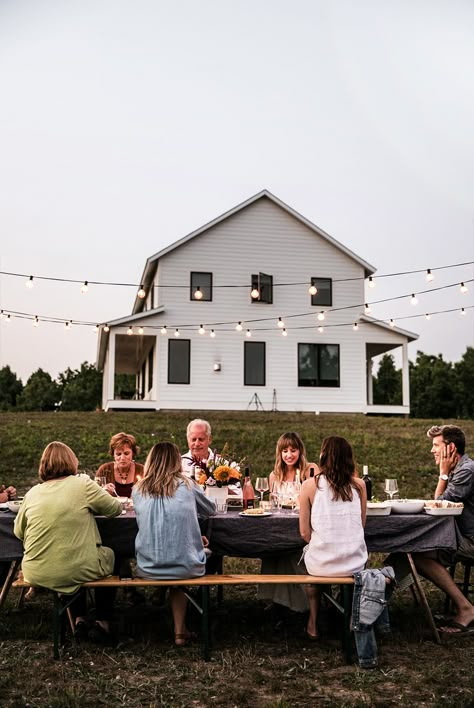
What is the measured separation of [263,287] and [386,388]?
135ft

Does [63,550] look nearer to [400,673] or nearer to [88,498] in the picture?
[88,498]

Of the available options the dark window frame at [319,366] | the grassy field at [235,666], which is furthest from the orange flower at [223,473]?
the dark window frame at [319,366]

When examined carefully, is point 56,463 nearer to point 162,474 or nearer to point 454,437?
point 162,474

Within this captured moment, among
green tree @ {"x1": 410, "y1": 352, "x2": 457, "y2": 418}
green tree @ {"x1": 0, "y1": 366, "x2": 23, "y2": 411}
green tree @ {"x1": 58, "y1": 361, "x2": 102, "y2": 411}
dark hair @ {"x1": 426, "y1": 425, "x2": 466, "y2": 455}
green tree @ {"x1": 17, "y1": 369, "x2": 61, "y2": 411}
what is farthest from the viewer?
green tree @ {"x1": 0, "y1": 366, "x2": 23, "y2": 411}

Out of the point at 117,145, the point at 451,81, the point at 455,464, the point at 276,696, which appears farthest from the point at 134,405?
the point at 276,696

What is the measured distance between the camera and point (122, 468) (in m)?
6.96

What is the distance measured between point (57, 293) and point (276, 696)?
94.3 ft

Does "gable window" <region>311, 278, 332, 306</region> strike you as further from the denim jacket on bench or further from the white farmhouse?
the denim jacket on bench

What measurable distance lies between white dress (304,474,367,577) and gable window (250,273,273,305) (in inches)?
750

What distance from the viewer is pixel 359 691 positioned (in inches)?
179

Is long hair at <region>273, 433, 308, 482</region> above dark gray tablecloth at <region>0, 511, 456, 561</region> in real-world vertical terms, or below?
above

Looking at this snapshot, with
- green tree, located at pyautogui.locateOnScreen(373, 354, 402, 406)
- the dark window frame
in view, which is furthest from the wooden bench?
green tree, located at pyautogui.locateOnScreen(373, 354, 402, 406)

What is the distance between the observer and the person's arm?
540 cm

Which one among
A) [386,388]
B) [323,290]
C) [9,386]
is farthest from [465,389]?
[9,386]
